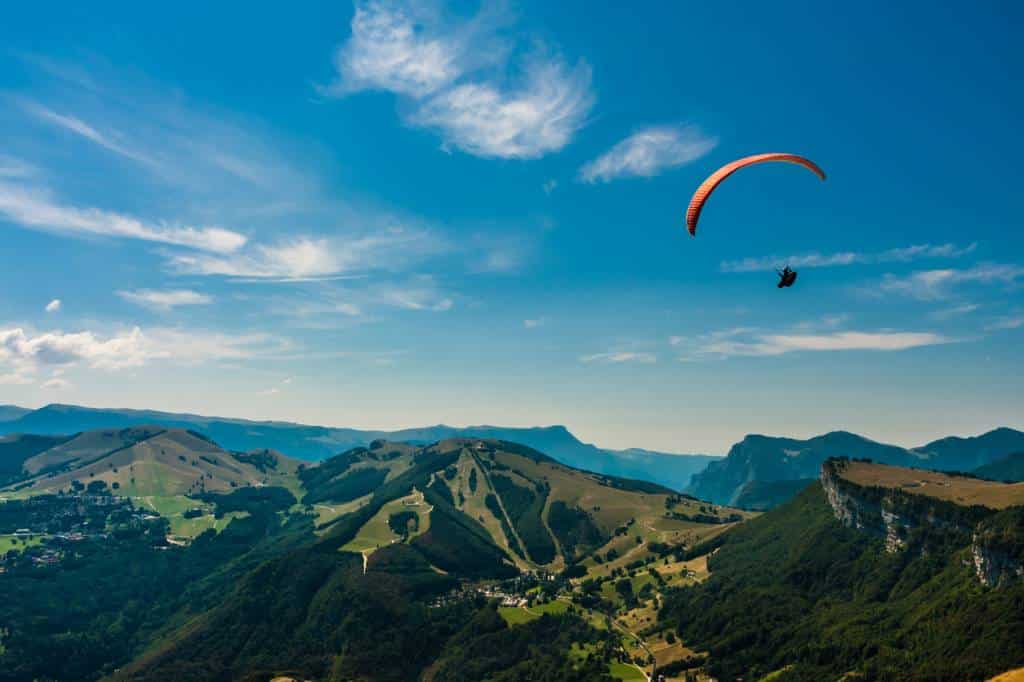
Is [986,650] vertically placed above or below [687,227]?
below

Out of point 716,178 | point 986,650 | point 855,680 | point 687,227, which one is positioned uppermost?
point 716,178

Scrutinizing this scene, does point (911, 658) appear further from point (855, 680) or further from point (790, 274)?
point (790, 274)

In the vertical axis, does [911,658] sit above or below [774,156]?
below

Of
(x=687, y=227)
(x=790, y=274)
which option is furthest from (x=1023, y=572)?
(x=687, y=227)

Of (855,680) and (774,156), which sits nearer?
(774,156)

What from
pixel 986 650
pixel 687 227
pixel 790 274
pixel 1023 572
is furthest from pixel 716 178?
pixel 1023 572

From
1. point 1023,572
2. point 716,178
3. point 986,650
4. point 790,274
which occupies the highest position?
point 716,178

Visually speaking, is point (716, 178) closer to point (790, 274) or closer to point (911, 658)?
point (790, 274)

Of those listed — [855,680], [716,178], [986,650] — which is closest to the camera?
[716,178]

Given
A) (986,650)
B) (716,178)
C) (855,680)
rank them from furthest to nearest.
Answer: (855,680), (986,650), (716,178)
